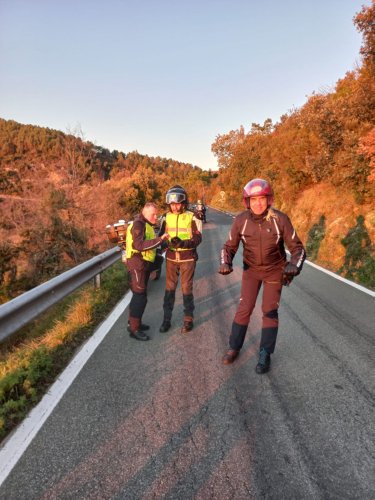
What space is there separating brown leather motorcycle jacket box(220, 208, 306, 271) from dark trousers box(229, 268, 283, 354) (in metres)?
0.12

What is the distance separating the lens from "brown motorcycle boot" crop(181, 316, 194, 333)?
4587mm

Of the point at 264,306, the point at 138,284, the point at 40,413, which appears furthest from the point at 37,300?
the point at 264,306

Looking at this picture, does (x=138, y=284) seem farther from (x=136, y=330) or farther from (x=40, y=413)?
(x=40, y=413)

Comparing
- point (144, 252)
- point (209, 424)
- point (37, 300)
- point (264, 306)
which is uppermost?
point (144, 252)

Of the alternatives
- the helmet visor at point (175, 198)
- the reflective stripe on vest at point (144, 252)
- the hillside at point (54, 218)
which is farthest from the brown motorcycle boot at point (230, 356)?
the hillside at point (54, 218)

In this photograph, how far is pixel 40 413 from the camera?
2.84 metres

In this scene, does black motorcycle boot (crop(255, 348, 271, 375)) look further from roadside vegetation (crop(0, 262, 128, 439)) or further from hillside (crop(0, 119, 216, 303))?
hillside (crop(0, 119, 216, 303))

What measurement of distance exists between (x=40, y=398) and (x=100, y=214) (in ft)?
53.3

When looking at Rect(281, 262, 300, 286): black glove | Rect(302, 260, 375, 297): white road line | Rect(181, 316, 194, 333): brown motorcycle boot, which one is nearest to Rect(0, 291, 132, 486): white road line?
Rect(181, 316, 194, 333): brown motorcycle boot

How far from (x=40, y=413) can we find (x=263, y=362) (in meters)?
2.22

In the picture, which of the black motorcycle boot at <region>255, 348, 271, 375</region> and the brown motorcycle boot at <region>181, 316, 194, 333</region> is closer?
the black motorcycle boot at <region>255, 348, 271, 375</region>

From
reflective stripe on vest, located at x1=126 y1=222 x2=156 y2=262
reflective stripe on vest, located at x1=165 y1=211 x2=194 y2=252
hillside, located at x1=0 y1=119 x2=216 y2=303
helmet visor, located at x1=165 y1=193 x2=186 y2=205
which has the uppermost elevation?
helmet visor, located at x1=165 y1=193 x2=186 y2=205

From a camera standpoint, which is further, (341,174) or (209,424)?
(341,174)

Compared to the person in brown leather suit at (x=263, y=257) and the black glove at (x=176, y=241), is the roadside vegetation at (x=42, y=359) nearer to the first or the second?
the black glove at (x=176, y=241)
